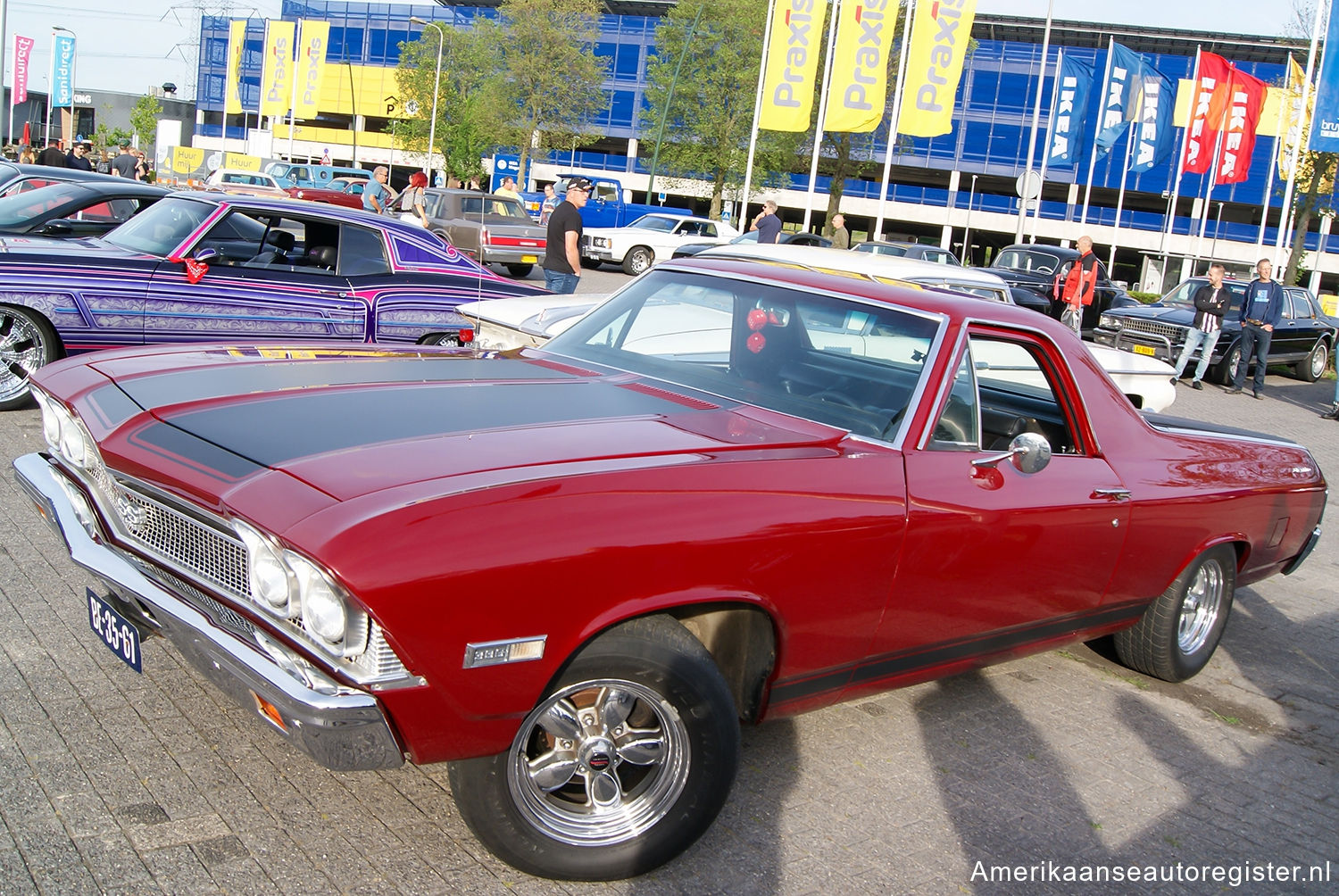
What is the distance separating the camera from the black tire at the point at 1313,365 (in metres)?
19.9

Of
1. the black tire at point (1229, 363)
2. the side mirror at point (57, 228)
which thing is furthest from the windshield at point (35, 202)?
the black tire at point (1229, 363)

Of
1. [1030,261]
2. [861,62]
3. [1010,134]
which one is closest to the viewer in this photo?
[1030,261]

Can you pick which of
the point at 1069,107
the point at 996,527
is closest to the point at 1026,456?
the point at 996,527

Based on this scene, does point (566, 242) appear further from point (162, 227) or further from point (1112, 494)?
point (1112, 494)

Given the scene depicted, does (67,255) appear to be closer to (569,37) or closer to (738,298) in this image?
(738,298)

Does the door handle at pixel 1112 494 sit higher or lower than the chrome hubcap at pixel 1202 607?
higher

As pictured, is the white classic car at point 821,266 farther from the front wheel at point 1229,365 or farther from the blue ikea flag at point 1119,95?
the blue ikea flag at point 1119,95

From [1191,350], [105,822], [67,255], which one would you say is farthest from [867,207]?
[105,822]

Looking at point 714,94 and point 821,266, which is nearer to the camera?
point 821,266

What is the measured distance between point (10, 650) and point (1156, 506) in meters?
4.16

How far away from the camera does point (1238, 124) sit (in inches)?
1187

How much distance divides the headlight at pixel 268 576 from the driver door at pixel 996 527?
5.76 ft

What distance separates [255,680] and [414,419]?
91 cm

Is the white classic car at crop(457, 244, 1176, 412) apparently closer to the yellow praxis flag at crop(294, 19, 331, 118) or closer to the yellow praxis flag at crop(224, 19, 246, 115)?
the yellow praxis flag at crop(294, 19, 331, 118)
